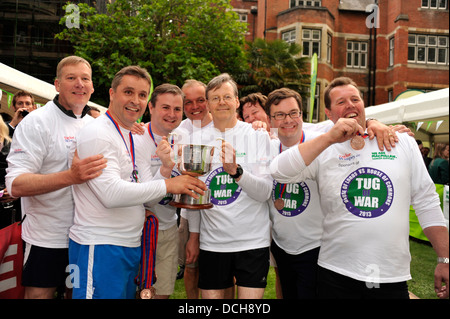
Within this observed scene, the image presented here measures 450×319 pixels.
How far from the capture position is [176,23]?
1573 centimetres

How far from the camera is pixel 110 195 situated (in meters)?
1.96

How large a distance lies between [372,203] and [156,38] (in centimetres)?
1457

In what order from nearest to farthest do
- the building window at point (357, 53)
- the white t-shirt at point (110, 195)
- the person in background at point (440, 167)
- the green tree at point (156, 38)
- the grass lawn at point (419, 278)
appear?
the white t-shirt at point (110, 195) < the grass lawn at point (419, 278) < the person in background at point (440, 167) < the green tree at point (156, 38) < the building window at point (357, 53)

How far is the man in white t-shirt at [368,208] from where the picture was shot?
6.63 feet

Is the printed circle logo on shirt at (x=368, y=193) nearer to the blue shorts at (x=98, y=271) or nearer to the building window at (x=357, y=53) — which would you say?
the blue shorts at (x=98, y=271)

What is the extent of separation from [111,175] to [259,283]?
1363 mm

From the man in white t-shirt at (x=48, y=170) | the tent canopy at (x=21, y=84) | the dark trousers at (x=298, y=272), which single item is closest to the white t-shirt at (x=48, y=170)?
the man in white t-shirt at (x=48, y=170)

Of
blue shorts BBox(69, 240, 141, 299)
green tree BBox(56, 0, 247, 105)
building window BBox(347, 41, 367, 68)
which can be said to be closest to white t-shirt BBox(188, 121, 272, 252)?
blue shorts BBox(69, 240, 141, 299)

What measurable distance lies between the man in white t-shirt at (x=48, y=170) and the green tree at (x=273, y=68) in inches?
625

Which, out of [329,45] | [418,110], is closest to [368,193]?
[418,110]

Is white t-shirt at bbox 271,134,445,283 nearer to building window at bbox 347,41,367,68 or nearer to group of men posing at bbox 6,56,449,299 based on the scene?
group of men posing at bbox 6,56,449,299

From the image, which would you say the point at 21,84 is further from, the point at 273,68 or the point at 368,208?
the point at 273,68

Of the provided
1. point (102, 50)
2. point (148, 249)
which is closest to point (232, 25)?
point (102, 50)
